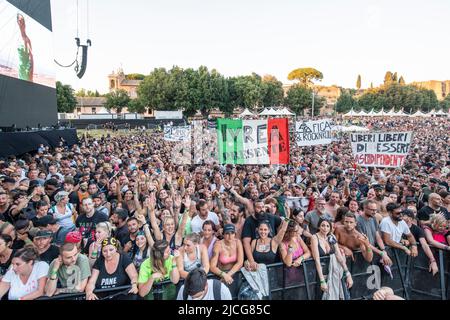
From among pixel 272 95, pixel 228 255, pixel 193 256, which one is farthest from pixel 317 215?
pixel 272 95

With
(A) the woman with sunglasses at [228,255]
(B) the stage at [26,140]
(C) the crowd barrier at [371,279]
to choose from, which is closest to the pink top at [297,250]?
(C) the crowd barrier at [371,279]

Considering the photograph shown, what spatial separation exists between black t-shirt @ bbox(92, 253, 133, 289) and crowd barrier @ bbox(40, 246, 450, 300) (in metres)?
0.91

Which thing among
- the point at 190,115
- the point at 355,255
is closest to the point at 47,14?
the point at 355,255

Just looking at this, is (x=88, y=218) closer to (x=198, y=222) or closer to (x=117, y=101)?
(x=198, y=222)

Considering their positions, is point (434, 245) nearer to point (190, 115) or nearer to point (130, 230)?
point (130, 230)

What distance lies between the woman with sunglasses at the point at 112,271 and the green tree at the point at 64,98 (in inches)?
2790

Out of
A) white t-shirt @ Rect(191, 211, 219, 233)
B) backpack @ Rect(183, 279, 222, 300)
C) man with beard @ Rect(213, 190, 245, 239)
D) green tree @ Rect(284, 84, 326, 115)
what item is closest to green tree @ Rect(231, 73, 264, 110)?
green tree @ Rect(284, 84, 326, 115)

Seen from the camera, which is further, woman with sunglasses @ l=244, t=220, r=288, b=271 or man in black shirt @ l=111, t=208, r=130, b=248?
man in black shirt @ l=111, t=208, r=130, b=248

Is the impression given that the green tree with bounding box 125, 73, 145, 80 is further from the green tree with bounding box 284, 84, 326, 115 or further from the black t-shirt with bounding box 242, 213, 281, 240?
the black t-shirt with bounding box 242, 213, 281, 240

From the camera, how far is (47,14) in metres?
24.4

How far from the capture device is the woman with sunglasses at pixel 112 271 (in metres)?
3.67

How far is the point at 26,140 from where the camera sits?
16.0 metres

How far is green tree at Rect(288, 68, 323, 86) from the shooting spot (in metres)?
113

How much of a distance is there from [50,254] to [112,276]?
88cm
